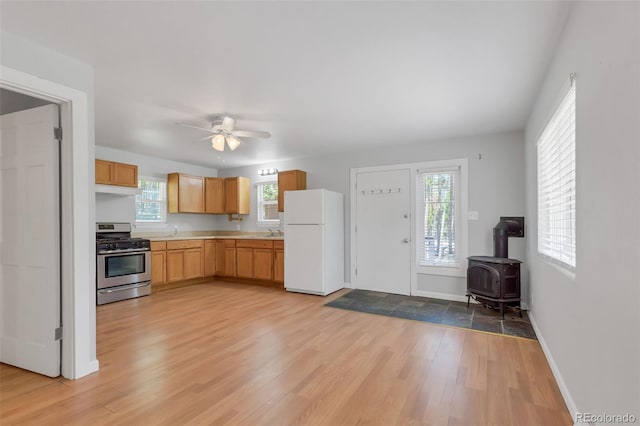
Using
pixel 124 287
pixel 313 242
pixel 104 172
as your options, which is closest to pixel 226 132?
pixel 313 242

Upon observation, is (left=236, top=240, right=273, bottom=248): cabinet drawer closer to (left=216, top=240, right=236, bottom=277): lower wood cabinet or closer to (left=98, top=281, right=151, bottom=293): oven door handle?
(left=216, top=240, right=236, bottom=277): lower wood cabinet

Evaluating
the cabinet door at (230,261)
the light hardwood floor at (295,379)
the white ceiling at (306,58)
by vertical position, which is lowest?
the light hardwood floor at (295,379)

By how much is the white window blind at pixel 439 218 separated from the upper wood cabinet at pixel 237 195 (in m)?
3.57

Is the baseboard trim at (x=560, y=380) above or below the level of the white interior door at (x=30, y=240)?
below

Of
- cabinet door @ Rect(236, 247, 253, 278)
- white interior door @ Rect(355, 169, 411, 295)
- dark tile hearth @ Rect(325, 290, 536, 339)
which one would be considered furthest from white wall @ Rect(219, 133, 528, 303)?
cabinet door @ Rect(236, 247, 253, 278)

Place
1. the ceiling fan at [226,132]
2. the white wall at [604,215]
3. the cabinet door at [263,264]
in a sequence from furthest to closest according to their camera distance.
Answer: the cabinet door at [263,264] < the ceiling fan at [226,132] < the white wall at [604,215]

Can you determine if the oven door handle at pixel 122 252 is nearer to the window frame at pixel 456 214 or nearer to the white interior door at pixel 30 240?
the white interior door at pixel 30 240

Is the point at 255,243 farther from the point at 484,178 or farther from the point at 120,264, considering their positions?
the point at 484,178

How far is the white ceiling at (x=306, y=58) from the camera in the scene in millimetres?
1867

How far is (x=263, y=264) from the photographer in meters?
5.75

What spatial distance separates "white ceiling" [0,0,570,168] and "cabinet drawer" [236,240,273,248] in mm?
2428

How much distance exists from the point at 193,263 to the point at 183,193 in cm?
137

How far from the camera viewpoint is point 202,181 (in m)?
6.46

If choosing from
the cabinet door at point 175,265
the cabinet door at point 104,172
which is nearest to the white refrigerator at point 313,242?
the cabinet door at point 175,265
